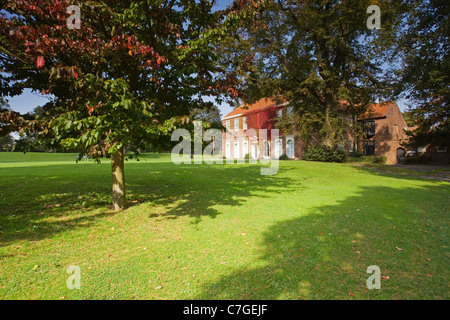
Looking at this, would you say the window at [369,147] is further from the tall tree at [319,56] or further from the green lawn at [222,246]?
the green lawn at [222,246]

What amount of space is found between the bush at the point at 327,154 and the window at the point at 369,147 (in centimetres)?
1159

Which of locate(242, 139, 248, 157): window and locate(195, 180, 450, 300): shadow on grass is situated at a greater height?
locate(242, 139, 248, 157): window

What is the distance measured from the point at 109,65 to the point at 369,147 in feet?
128

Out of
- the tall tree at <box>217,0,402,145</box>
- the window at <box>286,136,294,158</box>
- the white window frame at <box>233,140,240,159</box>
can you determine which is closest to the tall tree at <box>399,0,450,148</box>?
the tall tree at <box>217,0,402,145</box>

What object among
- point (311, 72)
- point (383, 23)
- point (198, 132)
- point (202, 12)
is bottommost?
point (198, 132)

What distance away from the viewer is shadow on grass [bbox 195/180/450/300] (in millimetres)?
3154

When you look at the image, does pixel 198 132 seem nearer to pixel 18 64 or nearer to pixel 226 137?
pixel 18 64

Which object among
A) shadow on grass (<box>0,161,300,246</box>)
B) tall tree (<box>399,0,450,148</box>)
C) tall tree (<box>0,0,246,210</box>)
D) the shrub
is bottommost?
shadow on grass (<box>0,161,300,246</box>)

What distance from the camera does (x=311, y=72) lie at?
22000 mm

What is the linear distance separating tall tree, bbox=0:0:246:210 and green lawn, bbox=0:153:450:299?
1821 mm

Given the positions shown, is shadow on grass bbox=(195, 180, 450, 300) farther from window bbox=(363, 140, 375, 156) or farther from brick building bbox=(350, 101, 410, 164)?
window bbox=(363, 140, 375, 156)
